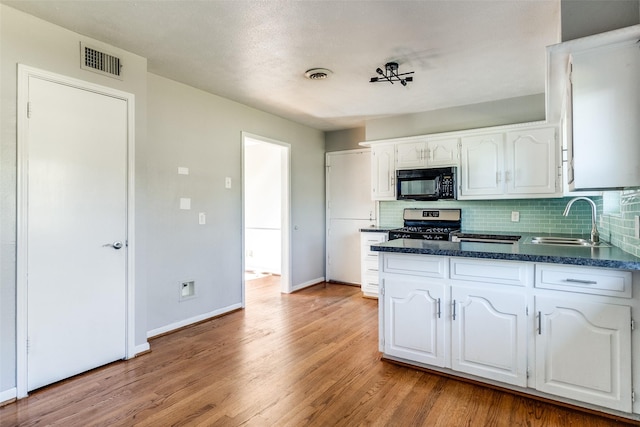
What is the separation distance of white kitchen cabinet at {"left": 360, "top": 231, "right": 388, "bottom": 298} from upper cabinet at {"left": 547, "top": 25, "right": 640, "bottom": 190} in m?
2.84

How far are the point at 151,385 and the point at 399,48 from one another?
3.04 m

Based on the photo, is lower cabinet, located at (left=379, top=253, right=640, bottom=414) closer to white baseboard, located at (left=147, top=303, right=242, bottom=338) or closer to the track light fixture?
the track light fixture

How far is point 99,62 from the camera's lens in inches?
104

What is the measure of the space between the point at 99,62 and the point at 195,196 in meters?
1.44

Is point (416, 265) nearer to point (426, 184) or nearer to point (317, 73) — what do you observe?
point (317, 73)

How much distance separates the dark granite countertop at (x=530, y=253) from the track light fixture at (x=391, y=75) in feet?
4.98

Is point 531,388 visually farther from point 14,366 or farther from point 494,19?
point 14,366

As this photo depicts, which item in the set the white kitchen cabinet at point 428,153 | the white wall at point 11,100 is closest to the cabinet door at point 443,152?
the white kitchen cabinet at point 428,153

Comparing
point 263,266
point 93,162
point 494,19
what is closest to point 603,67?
point 494,19

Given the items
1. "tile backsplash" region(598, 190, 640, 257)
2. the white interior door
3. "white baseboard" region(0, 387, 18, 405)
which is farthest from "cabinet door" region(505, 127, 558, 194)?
"white baseboard" region(0, 387, 18, 405)

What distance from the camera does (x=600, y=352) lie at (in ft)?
6.40

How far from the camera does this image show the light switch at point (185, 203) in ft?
11.6

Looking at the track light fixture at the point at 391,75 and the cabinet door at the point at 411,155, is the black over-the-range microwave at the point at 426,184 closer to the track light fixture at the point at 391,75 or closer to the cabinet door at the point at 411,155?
the cabinet door at the point at 411,155

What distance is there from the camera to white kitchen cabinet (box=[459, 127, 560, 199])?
3.76 metres
